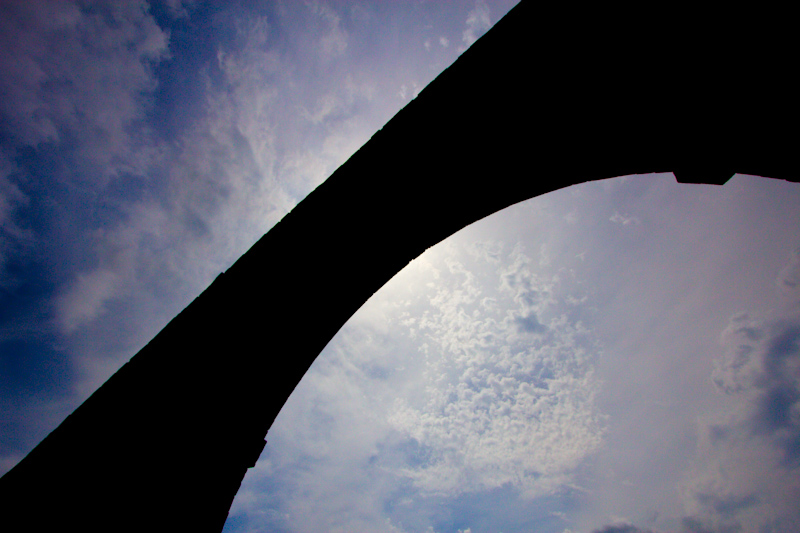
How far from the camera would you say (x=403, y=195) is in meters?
2.60

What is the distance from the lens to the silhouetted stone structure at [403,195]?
1756mm

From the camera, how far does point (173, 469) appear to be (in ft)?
7.44

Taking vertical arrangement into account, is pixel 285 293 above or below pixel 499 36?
below

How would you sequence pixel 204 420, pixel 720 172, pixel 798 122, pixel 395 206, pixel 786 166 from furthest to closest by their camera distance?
pixel 395 206
pixel 204 420
pixel 720 172
pixel 786 166
pixel 798 122

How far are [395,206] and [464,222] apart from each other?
67 centimetres

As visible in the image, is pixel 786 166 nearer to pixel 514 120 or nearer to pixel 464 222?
pixel 514 120

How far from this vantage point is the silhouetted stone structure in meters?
1.76

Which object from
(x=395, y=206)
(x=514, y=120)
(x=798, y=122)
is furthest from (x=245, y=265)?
(x=798, y=122)

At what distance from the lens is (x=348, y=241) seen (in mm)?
2742

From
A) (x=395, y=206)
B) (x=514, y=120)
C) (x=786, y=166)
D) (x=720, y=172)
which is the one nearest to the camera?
(x=786, y=166)

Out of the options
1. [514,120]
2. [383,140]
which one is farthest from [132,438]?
[514,120]

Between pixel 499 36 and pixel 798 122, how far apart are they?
1722mm

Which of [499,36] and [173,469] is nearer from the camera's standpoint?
[499,36]

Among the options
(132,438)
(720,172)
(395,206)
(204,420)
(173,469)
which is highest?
(395,206)
